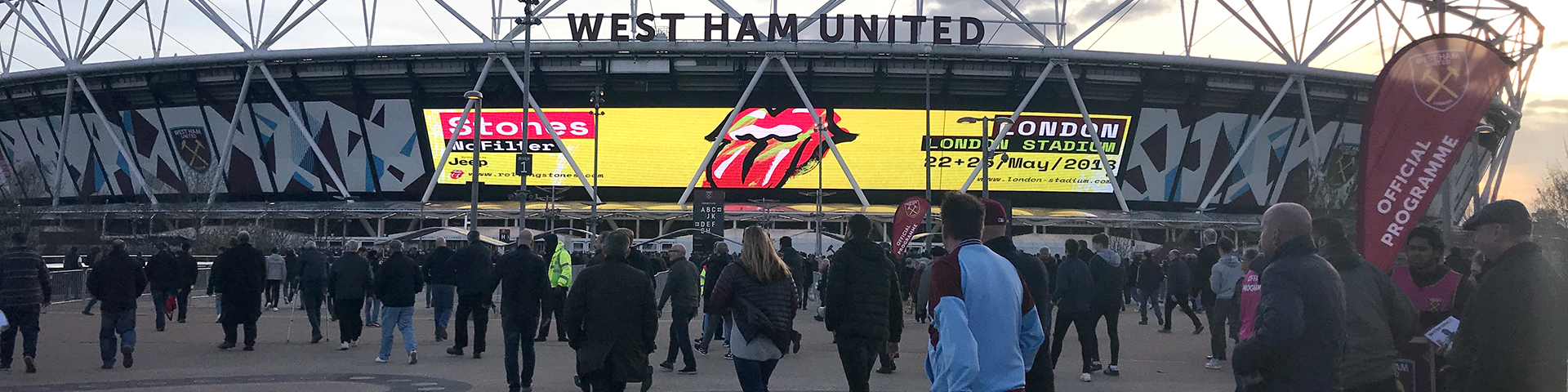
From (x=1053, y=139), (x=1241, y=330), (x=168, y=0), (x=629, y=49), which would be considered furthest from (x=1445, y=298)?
(x=168, y=0)

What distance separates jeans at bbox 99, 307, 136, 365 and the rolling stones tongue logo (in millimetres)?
36953

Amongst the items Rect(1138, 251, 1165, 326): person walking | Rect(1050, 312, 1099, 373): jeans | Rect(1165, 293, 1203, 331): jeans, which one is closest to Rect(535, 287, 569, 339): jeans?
Rect(1050, 312, 1099, 373): jeans

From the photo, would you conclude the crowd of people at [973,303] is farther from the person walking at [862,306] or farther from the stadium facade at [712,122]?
the stadium facade at [712,122]

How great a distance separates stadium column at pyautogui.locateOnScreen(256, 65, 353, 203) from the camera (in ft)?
155

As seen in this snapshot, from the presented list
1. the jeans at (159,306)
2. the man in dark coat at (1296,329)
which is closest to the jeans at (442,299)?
the jeans at (159,306)

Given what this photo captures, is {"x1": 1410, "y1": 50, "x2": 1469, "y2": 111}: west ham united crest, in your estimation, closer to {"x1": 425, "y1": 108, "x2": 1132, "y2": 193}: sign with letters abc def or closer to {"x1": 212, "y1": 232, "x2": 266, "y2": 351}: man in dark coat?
{"x1": 212, "y1": 232, "x2": 266, "y2": 351}: man in dark coat

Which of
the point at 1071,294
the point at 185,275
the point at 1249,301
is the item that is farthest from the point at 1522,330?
the point at 185,275

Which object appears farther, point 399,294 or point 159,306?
point 159,306

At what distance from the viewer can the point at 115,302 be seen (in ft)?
39.2

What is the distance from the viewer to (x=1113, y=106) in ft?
162

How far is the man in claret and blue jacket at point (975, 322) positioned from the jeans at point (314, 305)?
512 inches

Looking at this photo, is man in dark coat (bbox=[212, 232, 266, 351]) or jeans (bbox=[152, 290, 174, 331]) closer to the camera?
man in dark coat (bbox=[212, 232, 266, 351])

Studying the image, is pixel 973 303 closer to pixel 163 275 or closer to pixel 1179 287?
pixel 1179 287

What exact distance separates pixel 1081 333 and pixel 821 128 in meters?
35.0
